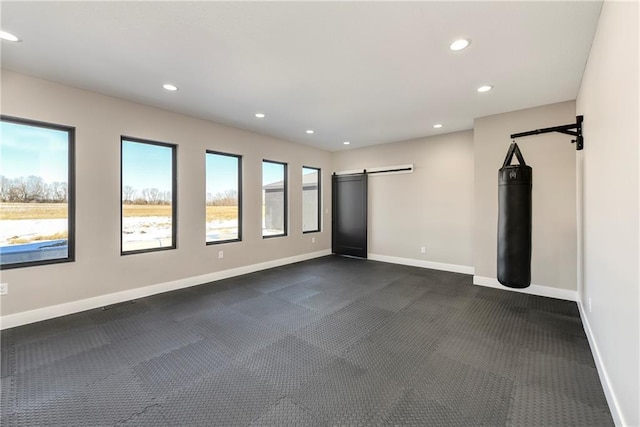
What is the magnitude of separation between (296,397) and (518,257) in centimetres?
252

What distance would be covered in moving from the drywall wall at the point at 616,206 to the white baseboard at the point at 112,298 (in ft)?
15.4

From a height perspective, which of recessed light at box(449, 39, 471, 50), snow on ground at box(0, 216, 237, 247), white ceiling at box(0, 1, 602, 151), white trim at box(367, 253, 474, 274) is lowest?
white trim at box(367, 253, 474, 274)

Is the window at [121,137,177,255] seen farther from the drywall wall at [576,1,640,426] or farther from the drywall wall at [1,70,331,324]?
the drywall wall at [576,1,640,426]

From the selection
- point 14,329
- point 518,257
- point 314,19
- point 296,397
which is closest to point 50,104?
point 14,329

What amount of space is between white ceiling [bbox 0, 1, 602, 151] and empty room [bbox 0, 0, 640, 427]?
0.08 feet

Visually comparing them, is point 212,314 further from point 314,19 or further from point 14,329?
point 314,19

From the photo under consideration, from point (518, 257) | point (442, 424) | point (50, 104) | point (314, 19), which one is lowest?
point (442, 424)

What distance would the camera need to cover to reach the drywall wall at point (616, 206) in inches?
52.9

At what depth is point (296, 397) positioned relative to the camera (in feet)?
6.12

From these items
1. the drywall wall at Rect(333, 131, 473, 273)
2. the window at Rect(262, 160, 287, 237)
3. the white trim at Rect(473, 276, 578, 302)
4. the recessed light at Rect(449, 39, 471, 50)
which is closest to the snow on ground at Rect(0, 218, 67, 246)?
the window at Rect(262, 160, 287, 237)

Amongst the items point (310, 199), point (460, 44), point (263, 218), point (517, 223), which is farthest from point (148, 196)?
point (517, 223)

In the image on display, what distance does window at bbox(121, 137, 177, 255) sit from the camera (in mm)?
3824

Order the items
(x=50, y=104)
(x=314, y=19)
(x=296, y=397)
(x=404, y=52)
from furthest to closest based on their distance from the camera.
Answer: (x=50, y=104) → (x=404, y=52) → (x=314, y=19) → (x=296, y=397)

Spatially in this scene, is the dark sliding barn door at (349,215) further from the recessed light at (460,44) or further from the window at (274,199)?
the recessed light at (460,44)
